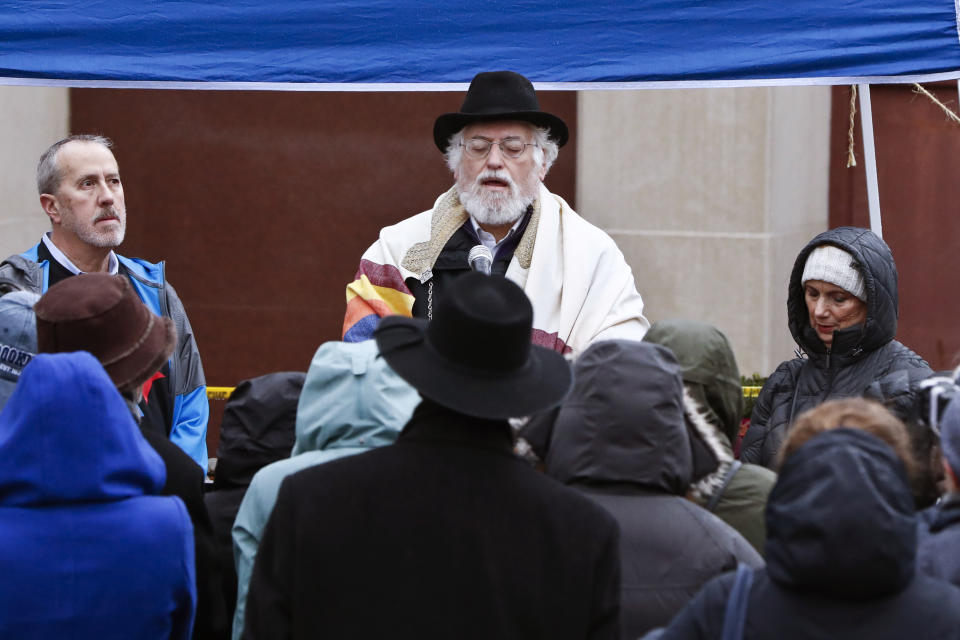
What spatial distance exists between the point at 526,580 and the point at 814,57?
3.06 meters

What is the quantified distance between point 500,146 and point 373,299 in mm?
742

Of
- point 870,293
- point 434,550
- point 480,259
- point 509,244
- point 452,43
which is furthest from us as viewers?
point 452,43

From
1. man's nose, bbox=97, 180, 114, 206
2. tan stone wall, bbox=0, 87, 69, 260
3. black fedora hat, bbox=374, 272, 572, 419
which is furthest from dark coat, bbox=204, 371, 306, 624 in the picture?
tan stone wall, bbox=0, 87, 69, 260

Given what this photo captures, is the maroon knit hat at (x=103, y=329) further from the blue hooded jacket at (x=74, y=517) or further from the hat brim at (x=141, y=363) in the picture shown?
the blue hooded jacket at (x=74, y=517)

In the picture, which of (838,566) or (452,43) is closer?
(838,566)

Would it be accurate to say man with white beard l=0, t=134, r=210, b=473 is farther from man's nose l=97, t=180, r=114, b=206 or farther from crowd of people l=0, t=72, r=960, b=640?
crowd of people l=0, t=72, r=960, b=640

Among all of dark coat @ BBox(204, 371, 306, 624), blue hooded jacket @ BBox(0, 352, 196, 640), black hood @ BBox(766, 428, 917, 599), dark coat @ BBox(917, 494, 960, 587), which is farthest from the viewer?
dark coat @ BBox(204, 371, 306, 624)

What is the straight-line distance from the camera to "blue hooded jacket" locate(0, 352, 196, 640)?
8.11 ft

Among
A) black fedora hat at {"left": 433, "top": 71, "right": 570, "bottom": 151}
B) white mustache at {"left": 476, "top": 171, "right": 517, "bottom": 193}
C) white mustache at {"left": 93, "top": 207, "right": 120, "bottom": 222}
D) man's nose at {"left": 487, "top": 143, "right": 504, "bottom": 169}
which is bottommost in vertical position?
white mustache at {"left": 93, "top": 207, "right": 120, "bottom": 222}

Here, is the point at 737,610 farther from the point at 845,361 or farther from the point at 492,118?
the point at 492,118

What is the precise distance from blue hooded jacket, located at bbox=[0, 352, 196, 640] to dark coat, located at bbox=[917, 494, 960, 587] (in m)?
1.51

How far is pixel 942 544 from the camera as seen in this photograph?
2355mm

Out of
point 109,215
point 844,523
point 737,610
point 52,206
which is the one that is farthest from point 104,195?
point 844,523

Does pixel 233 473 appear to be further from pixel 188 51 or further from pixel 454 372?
pixel 188 51
